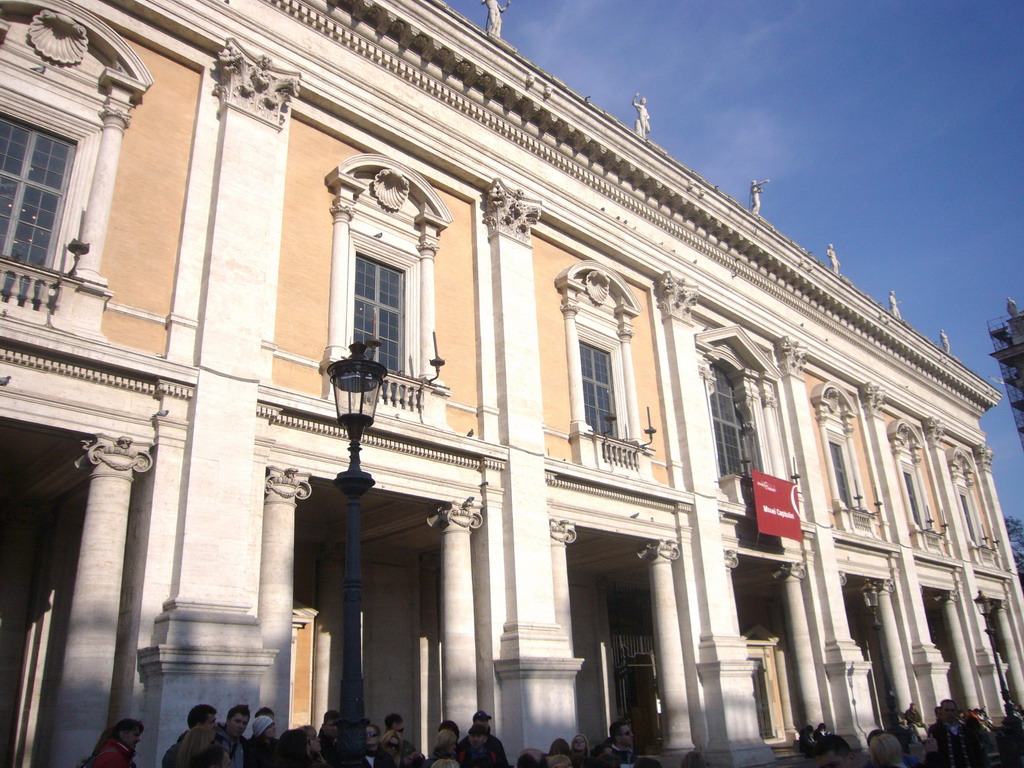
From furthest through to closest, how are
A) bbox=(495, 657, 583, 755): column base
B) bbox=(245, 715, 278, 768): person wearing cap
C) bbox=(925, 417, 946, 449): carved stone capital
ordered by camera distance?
1. bbox=(925, 417, 946, 449): carved stone capital
2. bbox=(495, 657, 583, 755): column base
3. bbox=(245, 715, 278, 768): person wearing cap

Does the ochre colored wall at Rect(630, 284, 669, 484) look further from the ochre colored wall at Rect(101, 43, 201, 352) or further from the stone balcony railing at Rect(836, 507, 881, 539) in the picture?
the ochre colored wall at Rect(101, 43, 201, 352)

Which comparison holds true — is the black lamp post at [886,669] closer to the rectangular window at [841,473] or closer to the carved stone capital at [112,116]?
the rectangular window at [841,473]

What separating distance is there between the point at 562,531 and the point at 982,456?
25348 mm

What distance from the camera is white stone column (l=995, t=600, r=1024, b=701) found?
28.3 meters

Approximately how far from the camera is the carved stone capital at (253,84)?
12.8 meters

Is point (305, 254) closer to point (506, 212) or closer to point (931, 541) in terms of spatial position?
point (506, 212)

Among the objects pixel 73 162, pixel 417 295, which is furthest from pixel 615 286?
pixel 73 162

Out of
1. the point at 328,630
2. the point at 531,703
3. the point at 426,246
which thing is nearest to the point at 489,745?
the point at 531,703

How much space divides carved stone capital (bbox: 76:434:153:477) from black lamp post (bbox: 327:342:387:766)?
3.95m

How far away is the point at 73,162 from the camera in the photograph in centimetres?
1123

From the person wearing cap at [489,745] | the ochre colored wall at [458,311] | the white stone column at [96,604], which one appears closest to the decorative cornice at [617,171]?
the ochre colored wall at [458,311]

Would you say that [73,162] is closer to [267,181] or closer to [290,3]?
[267,181]

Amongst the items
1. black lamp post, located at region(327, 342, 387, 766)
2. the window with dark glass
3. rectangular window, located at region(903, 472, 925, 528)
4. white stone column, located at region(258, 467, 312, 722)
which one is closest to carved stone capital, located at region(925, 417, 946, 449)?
rectangular window, located at region(903, 472, 925, 528)

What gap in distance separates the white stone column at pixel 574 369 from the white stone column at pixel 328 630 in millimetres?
4787
